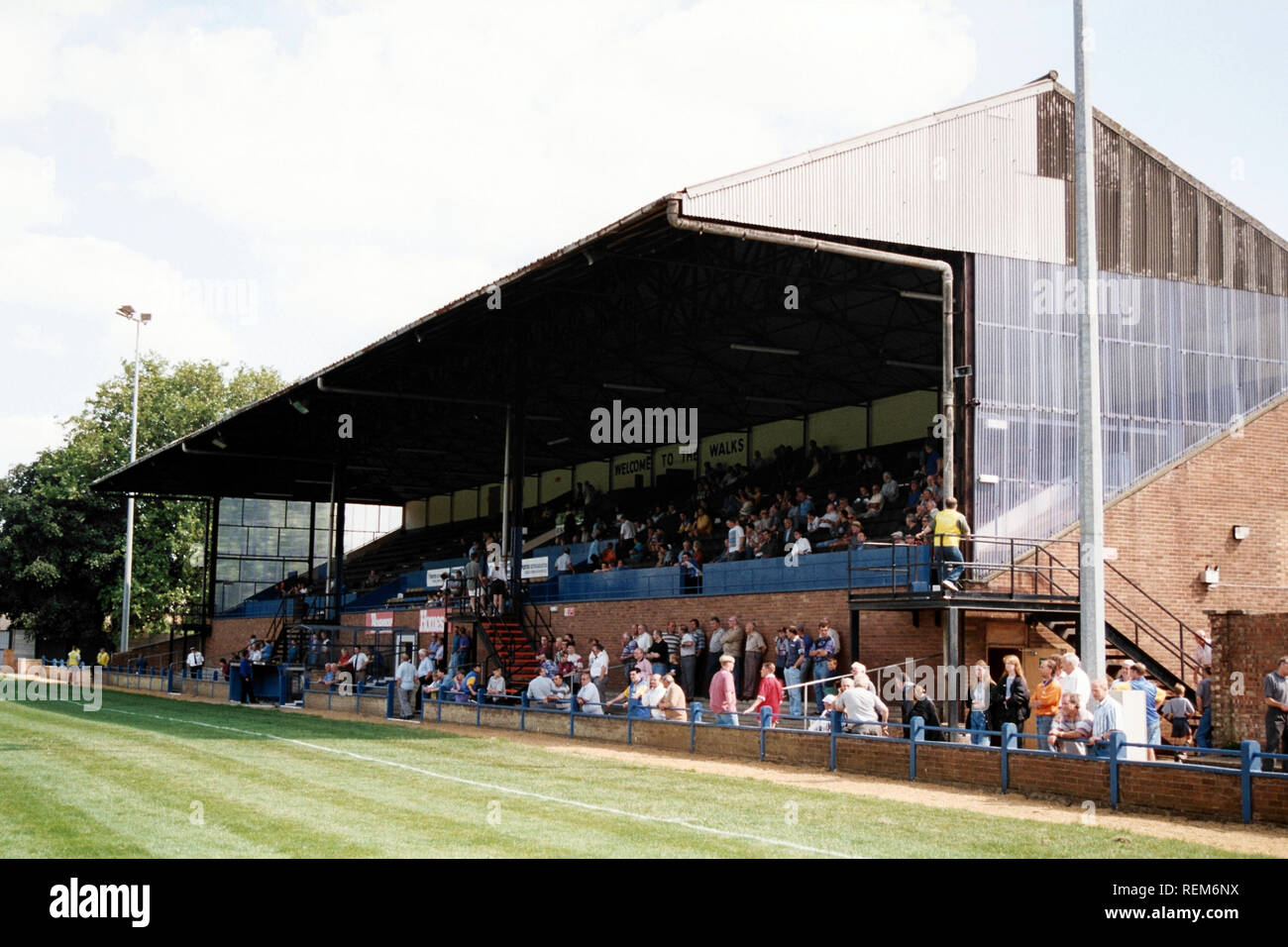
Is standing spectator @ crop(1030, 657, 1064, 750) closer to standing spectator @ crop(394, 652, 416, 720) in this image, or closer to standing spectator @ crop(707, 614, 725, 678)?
standing spectator @ crop(707, 614, 725, 678)

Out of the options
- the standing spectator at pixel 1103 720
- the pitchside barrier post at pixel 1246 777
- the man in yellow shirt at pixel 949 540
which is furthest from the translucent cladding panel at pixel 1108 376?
the pitchside barrier post at pixel 1246 777

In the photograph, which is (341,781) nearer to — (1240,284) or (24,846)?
(24,846)

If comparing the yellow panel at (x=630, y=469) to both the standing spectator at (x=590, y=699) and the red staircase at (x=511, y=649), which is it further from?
the standing spectator at (x=590, y=699)

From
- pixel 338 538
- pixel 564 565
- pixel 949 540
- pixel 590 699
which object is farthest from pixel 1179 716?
pixel 338 538

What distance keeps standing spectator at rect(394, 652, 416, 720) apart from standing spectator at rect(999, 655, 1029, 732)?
606 inches

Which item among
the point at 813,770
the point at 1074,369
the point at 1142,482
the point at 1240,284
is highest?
the point at 1240,284

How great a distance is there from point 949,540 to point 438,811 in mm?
10493

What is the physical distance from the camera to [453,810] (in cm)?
1449

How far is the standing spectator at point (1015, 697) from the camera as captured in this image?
2033cm

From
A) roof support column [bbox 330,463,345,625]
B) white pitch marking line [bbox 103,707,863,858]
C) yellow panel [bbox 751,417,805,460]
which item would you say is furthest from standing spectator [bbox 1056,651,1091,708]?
roof support column [bbox 330,463,345,625]

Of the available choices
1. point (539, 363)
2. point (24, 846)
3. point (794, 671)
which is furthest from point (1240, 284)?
point (24, 846)

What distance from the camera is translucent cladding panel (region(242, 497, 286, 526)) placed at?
6156 centimetres

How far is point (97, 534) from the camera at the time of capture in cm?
7144

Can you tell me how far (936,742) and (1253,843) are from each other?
5681 millimetres
